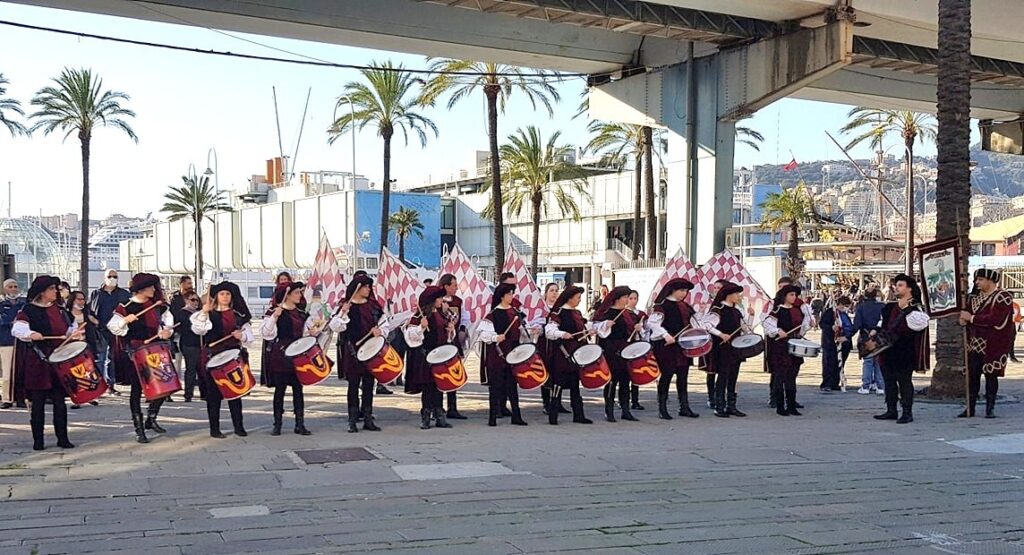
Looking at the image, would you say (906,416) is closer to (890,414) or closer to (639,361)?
(890,414)

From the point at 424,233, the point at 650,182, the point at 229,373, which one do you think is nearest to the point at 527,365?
the point at 229,373

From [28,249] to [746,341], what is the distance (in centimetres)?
5482

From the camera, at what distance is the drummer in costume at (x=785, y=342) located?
44.9 feet

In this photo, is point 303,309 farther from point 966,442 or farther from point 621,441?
point 966,442

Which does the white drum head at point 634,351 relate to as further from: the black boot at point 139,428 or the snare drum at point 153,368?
the black boot at point 139,428

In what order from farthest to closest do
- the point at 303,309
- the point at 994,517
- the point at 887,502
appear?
the point at 303,309 < the point at 887,502 < the point at 994,517

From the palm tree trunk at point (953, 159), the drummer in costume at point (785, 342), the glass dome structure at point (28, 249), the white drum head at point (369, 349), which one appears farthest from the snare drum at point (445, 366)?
the glass dome structure at point (28, 249)

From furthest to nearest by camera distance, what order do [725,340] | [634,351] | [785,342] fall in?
[785,342]
[725,340]
[634,351]

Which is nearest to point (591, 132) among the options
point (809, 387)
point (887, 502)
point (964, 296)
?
point (809, 387)

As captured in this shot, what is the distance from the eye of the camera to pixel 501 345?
40.5ft

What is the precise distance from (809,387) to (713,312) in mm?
5230

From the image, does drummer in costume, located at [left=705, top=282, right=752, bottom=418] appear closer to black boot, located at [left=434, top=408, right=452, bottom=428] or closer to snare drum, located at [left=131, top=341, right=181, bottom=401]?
black boot, located at [left=434, top=408, right=452, bottom=428]

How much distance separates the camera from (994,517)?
24.0 feet

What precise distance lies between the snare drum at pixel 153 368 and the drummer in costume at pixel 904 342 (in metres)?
8.80
